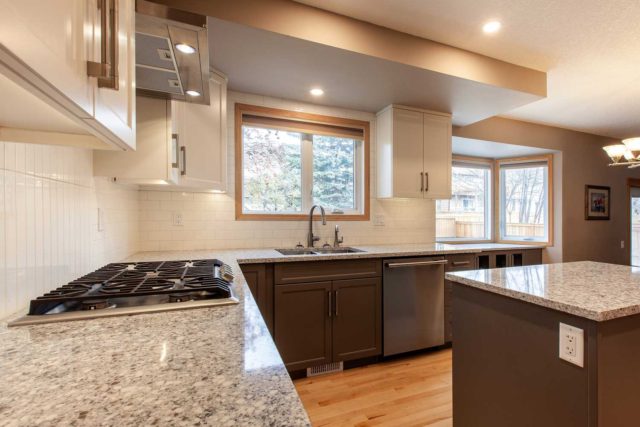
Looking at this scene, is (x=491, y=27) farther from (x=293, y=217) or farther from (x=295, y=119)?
(x=293, y=217)

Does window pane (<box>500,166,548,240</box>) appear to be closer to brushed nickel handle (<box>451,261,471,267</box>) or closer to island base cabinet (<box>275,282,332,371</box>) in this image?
brushed nickel handle (<box>451,261,471,267</box>)

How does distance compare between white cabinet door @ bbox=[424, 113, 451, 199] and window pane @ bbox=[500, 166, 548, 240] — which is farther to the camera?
window pane @ bbox=[500, 166, 548, 240]

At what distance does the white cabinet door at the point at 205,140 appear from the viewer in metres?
1.98

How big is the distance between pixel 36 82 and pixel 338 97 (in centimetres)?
250

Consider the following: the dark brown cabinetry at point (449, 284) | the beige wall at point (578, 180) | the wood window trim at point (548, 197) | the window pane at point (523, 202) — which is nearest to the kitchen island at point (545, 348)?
the dark brown cabinetry at point (449, 284)

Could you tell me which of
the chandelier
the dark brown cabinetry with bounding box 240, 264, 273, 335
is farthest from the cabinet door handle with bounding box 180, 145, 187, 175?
the chandelier

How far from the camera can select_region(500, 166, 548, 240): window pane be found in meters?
4.27

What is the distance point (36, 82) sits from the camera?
412mm

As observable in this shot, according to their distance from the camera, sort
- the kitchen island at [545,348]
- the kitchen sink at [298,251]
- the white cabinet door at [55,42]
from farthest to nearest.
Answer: the kitchen sink at [298,251] < the kitchen island at [545,348] < the white cabinet door at [55,42]

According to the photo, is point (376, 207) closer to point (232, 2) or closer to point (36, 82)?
point (232, 2)

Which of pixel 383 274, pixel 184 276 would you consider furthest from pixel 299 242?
pixel 184 276

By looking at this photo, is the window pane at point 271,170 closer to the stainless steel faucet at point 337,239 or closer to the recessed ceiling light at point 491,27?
the stainless steel faucet at point 337,239

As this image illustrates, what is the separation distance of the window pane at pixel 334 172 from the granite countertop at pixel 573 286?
1691 mm

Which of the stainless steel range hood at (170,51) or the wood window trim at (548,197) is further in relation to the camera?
the wood window trim at (548,197)
